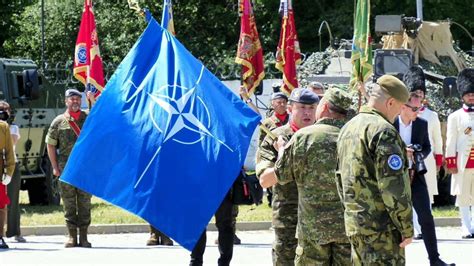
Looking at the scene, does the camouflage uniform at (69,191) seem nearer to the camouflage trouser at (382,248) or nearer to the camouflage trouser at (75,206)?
the camouflage trouser at (75,206)

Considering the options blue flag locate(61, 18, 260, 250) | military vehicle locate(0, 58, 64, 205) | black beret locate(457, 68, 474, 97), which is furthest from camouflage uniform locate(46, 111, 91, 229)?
blue flag locate(61, 18, 260, 250)

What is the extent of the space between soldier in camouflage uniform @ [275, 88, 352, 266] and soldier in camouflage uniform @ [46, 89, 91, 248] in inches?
279

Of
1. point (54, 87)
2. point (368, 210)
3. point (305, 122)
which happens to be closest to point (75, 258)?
point (305, 122)

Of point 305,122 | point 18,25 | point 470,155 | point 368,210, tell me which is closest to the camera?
point 368,210

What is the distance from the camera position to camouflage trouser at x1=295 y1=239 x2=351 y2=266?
8.56 m

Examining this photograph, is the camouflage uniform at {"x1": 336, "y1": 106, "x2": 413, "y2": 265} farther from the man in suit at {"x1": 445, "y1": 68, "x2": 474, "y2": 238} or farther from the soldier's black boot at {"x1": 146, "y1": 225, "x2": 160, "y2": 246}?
the soldier's black boot at {"x1": 146, "y1": 225, "x2": 160, "y2": 246}

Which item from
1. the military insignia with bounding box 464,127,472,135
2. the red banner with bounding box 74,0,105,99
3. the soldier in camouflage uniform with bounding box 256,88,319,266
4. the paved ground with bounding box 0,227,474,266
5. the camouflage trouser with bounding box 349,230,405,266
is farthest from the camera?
the red banner with bounding box 74,0,105,99

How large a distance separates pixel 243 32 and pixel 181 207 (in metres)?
10.2

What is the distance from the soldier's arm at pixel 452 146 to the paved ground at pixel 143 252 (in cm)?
93

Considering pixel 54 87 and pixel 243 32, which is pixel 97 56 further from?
pixel 54 87

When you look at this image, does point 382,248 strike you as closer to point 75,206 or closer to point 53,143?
point 75,206

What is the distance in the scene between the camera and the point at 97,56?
57.9 ft

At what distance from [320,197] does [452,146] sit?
271 inches

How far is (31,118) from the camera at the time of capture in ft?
69.7
